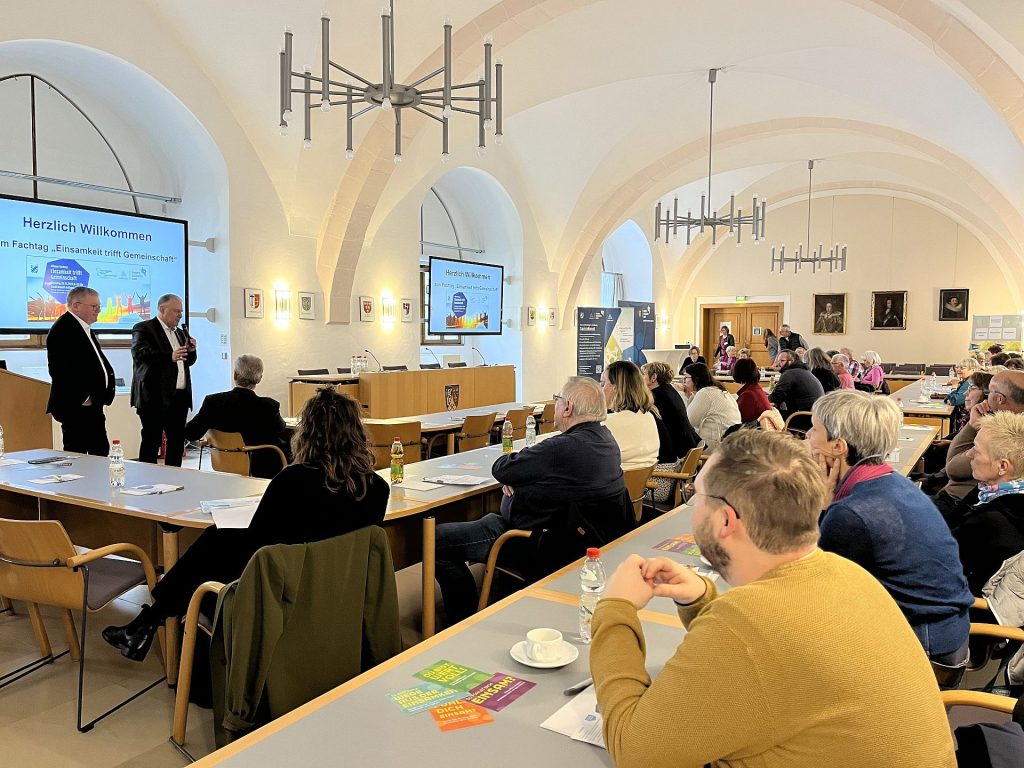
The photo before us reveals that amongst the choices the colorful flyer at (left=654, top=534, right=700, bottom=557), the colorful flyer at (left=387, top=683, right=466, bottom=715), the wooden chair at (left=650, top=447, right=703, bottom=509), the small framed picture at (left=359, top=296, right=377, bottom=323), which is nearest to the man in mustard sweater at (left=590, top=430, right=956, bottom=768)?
the colorful flyer at (left=387, top=683, right=466, bottom=715)

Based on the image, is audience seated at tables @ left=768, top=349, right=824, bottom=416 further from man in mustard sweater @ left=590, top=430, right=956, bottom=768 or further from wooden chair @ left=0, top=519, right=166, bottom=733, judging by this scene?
man in mustard sweater @ left=590, top=430, right=956, bottom=768

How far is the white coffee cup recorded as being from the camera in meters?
1.88

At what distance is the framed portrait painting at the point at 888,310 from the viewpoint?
18125 mm

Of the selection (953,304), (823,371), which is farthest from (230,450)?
(953,304)

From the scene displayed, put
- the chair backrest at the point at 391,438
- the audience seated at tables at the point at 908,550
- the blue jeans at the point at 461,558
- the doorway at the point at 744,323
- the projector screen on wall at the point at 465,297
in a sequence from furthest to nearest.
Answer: the doorway at the point at 744,323, the projector screen on wall at the point at 465,297, the chair backrest at the point at 391,438, the blue jeans at the point at 461,558, the audience seated at tables at the point at 908,550

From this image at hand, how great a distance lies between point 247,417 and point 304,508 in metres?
3.25

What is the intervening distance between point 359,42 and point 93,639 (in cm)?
608

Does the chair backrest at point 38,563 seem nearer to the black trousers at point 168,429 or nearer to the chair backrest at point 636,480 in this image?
the chair backrest at point 636,480

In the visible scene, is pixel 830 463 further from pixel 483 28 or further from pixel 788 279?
pixel 788 279

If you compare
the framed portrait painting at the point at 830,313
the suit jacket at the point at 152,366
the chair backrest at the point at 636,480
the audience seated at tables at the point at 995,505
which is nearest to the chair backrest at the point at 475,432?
the suit jacket at the point at 152,366

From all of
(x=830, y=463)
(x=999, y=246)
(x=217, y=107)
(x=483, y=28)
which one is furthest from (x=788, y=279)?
(x=830, y=463)

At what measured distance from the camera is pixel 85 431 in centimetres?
573

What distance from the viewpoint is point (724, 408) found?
6398 mm

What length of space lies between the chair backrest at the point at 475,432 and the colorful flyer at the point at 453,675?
4739 millimetres
